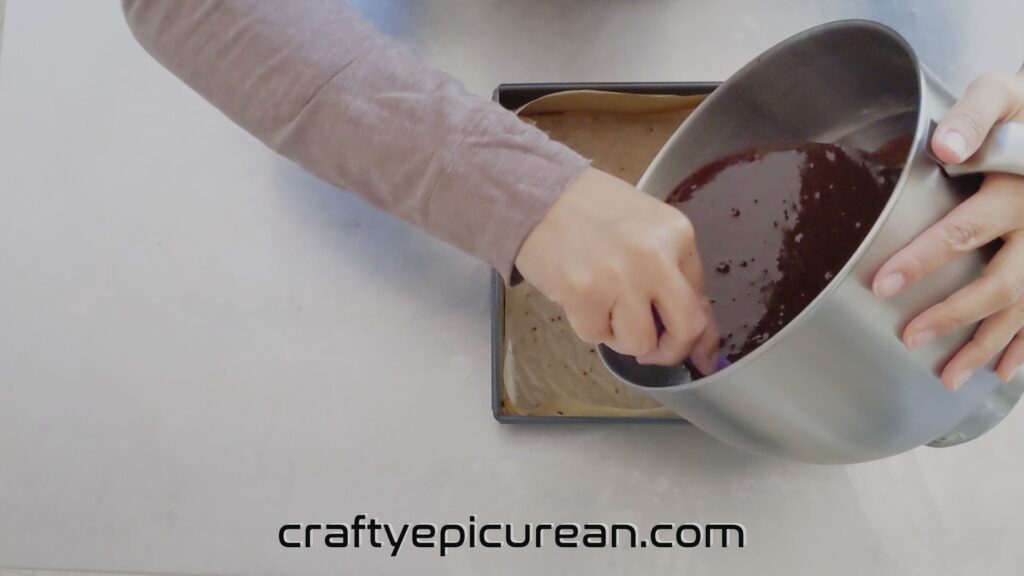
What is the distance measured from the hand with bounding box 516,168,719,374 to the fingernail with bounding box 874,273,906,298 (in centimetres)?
6

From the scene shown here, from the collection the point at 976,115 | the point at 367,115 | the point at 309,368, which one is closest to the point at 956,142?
the point at 976,115

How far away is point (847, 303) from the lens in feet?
0.81

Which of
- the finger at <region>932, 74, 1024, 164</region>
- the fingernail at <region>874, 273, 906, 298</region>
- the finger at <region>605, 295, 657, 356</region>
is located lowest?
the fingernail at <region>874, 273, 906, 298</region>

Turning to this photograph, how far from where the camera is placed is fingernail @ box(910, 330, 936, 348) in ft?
0.86

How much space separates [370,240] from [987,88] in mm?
317

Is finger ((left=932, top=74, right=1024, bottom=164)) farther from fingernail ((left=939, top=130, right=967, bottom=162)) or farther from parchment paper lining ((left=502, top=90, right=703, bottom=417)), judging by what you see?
parchment paper lining ((left=502, top=90, right=703, bottom=417))

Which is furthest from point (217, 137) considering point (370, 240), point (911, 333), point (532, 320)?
point (911, 333)

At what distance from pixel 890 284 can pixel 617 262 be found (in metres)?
0.08

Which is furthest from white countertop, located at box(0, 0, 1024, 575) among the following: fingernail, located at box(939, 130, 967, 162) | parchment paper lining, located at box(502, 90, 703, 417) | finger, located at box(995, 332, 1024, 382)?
fingernail, located at box(939, 130, 967, 162)

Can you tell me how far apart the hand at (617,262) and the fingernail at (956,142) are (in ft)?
0.27

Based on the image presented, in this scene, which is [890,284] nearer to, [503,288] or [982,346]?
[982,346]

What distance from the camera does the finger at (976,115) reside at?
0.81ft

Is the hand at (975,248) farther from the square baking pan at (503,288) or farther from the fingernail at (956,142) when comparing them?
the square baking pan at (503,288)

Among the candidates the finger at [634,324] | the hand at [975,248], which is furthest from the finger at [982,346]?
the finger at [634,324]
